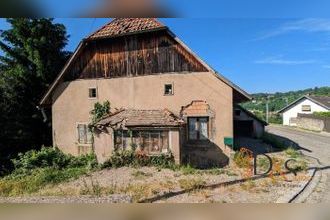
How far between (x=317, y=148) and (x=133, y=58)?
209 centimetres

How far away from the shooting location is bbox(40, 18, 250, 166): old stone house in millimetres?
3586

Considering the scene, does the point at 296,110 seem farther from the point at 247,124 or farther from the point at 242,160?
the point at 242,160

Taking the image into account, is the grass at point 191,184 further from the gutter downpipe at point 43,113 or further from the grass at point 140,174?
the gutter downpipe at point 43,113

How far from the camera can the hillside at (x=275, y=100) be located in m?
3.54

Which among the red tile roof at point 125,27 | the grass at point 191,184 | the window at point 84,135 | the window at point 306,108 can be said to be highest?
the red tile roof at point 125,27

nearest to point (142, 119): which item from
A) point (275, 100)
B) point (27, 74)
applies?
point (27, 74)

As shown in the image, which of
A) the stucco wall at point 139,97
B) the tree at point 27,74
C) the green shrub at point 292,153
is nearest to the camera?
the tree at point 27,74

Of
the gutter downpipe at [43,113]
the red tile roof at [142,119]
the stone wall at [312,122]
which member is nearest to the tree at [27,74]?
the gutter downpipe at [43,113]

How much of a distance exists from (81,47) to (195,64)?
109 centimetres

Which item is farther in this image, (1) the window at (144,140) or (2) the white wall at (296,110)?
(1) the window at (144,140)

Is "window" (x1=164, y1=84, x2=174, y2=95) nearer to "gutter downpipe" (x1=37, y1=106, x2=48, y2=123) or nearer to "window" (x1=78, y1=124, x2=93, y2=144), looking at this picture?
A: "window" (x1=78, y1=124, x2=93, y2=144)

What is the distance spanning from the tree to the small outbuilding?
68.8 inches

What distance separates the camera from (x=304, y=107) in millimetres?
3781

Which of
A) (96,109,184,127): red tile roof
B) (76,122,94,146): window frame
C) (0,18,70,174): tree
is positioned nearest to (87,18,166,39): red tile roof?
(0,18,70,174): tree
